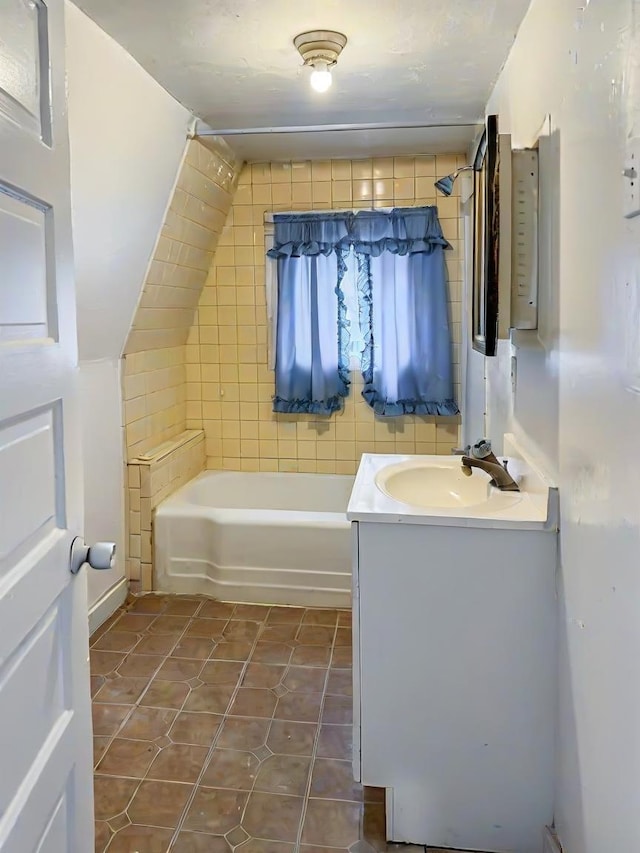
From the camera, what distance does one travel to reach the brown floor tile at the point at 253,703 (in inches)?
92.0

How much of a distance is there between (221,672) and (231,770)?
1.92 feet

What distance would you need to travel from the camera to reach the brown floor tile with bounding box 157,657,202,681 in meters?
2.57

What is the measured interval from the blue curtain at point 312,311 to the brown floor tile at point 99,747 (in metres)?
2.20

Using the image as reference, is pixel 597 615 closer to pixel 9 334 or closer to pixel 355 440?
pixel 9 334

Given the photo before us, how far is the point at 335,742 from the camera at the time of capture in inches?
85.6

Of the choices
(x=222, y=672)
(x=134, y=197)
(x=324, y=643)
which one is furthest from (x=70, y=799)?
(x=134, y=197)

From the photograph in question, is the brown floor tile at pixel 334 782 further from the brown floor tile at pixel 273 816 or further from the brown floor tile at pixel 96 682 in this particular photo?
the brown floor tile at pixel 96 682

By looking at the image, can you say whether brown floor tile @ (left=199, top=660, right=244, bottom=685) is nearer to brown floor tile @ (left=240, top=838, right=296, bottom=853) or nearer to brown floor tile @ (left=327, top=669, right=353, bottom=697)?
brown floor tile @ (left=327, top=669, right=353, bottom=697)

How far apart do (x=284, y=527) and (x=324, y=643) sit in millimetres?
605

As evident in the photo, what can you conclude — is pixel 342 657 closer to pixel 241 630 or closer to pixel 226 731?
pixel 241 630

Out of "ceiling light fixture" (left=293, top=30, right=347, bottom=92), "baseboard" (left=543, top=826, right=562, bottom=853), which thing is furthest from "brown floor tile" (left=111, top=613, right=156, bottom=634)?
"ceiling light fixture" (left=293, top=30, right=347, bottom=92)

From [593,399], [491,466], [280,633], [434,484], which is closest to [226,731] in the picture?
[280,633]

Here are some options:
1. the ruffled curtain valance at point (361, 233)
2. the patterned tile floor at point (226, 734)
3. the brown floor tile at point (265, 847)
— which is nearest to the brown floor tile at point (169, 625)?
the patterned tile floor at point (226, 734)

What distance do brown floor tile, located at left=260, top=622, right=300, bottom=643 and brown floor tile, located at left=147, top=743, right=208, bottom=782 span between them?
29.8 inches
